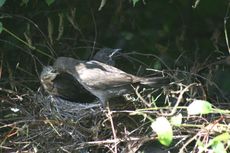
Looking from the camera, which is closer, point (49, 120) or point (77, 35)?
point (49, 120)

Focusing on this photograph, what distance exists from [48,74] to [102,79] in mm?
504

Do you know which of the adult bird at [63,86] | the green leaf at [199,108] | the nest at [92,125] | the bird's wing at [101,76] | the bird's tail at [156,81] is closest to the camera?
the green leaf at [199,108]

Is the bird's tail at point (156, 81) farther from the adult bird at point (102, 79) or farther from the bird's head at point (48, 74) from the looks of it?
the bird's head at point (48, 74)

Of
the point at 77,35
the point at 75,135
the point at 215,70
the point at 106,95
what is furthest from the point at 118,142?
the point at 77,35

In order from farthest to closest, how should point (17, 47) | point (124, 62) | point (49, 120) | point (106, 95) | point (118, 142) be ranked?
point (124, 62) < point (17, 47) < point (106, 95) < point (49, 120) < point (118, 142)

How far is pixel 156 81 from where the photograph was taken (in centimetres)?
442

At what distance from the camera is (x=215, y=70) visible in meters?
4.78

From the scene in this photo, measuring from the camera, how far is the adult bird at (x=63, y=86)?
16.0ft

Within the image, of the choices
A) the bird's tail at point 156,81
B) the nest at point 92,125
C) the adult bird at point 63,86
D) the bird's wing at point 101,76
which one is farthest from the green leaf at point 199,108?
the adult bird at point 63,86

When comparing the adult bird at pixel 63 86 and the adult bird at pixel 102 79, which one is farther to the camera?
the adult bird at pixel 63 86

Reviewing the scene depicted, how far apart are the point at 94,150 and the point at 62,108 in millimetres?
524

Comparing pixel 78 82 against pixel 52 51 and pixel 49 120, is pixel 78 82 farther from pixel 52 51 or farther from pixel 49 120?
pixel 49 120

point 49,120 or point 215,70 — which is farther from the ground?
point 215,70

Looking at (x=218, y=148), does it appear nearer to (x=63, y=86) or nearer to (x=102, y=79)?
(x=102, y=79)
